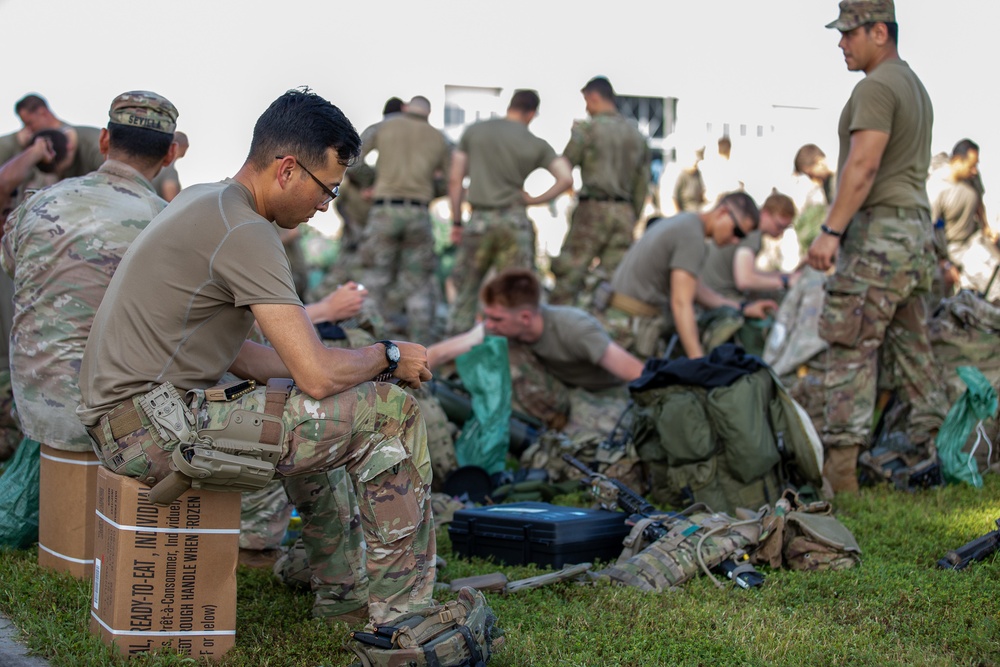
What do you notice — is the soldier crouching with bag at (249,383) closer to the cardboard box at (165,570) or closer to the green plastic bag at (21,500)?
the cardboard box at (165,570)

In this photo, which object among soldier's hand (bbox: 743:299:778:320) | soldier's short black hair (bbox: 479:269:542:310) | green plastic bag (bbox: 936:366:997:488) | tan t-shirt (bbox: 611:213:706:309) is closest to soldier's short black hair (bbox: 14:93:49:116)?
soldier's short black hair (bbox: 479:269:542:310)

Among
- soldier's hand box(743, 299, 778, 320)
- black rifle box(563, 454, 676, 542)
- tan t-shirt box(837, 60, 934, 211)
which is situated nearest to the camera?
black rifle box(563, 454, 676, 542)

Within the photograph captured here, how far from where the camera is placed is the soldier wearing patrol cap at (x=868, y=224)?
5.69 metres

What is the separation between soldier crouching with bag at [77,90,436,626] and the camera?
3180 mm

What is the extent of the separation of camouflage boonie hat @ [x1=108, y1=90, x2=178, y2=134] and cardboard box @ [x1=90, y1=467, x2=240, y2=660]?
170 centimetres

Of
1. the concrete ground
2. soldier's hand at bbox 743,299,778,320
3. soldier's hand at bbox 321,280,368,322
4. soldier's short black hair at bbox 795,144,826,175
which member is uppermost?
soldier's short black hair at bbox 795,144,826,175

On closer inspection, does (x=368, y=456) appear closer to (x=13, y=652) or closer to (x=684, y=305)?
(x=13, y=652)

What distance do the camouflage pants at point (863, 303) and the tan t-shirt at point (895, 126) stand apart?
0.16 m

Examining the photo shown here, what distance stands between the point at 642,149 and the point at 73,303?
299 inches

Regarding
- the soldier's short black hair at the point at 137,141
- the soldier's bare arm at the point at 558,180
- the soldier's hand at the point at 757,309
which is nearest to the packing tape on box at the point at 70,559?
the soldier's short black hair at the point at 137,141

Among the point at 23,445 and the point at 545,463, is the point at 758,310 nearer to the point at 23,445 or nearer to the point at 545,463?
the point at 545,463

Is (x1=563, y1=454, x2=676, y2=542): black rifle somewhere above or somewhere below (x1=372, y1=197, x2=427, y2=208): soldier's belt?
below

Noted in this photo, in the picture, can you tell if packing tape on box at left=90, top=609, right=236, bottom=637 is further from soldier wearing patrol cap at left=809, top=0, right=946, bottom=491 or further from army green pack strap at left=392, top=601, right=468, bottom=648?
soldier wearing patrol cap at left=809, top=0, right=946, bottom=491

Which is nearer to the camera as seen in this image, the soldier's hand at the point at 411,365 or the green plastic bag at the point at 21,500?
the soldier's hand at the point at 411,365
